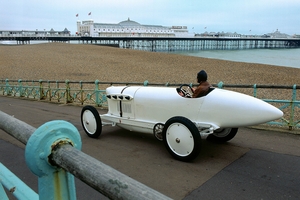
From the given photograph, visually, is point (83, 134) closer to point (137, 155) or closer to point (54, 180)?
point (137, 155)

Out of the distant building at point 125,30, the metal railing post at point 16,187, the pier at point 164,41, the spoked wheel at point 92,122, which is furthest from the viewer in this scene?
the distant building at point 125,30

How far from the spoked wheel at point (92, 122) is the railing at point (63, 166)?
4.73m

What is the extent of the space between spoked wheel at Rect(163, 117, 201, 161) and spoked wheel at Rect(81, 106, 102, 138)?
1.96 metres

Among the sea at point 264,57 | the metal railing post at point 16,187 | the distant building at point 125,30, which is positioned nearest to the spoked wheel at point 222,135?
the metal railing post at point 16,187

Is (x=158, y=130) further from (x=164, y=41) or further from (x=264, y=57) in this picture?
(x=164, y=41)

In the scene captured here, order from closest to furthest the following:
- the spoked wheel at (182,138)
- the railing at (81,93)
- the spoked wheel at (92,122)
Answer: the spoked wheel at (182,138)
the spoked wheel at (92,122)
the railing at (81,93)

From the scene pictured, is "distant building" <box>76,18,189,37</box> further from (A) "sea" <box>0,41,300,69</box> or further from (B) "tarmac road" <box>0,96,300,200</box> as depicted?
(B) "tarmac road" <box>0,96,300,200</box>

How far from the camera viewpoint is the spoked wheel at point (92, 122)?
20.0 feet

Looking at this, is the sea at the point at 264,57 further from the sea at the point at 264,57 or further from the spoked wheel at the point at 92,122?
the spoked wheel at the point at 92,122

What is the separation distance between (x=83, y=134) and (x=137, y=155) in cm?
210

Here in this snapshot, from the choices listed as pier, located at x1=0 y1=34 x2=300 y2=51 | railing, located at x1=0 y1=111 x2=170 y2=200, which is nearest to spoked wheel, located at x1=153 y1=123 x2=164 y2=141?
railing, located at x1=0 y1=111 x2=170 y2=200

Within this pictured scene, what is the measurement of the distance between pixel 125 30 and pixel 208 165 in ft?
407

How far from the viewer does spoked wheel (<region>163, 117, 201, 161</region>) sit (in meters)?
4.36

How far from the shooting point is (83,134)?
6.64m
